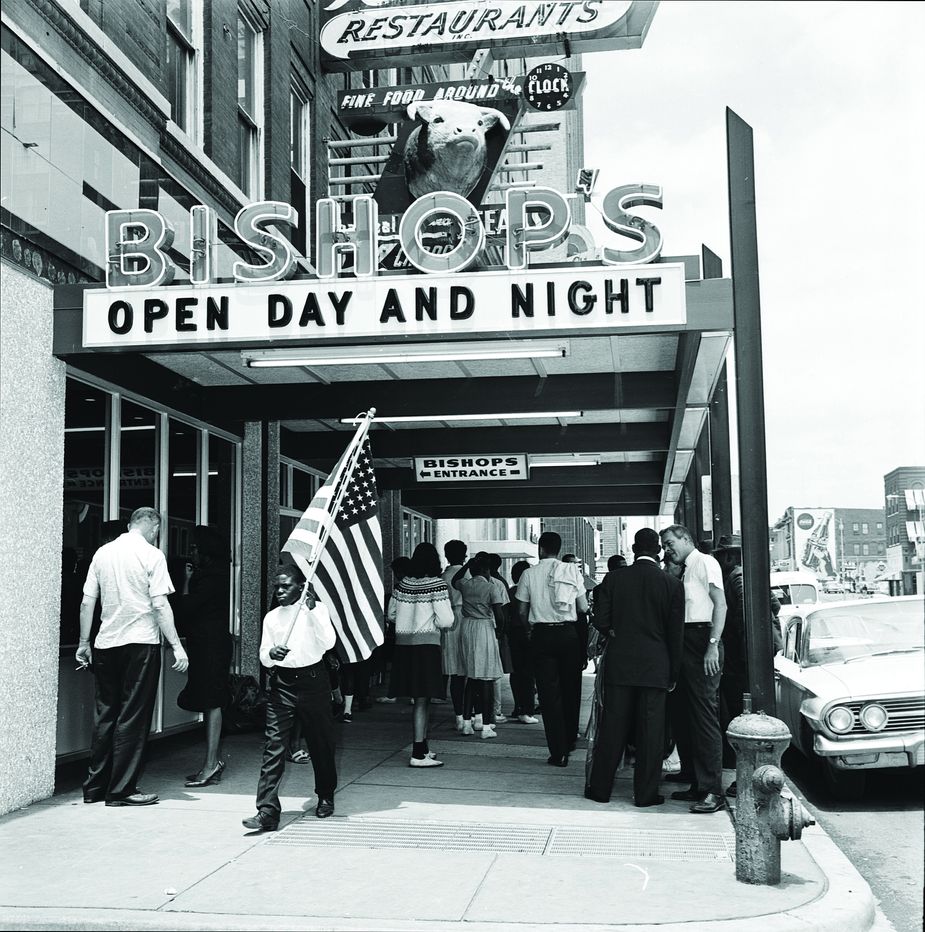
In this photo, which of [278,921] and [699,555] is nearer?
[278,921]

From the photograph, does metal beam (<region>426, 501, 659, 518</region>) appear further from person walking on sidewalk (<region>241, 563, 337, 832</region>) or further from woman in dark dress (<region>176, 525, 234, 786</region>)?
person walking on sidewalk (<region>241, 563, 337, 832</region>)

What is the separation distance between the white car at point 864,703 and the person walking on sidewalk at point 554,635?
1.92m

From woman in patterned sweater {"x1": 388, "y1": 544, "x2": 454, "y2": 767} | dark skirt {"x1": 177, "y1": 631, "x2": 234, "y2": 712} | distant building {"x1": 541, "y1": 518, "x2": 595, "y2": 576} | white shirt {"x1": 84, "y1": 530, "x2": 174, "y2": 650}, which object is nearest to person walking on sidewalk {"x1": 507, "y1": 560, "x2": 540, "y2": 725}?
woman in patterned sweater {"x1": 388, "y1": 544, "x2": 454, "y2": 767}

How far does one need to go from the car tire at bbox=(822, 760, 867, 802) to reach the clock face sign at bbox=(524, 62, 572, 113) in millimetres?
8041

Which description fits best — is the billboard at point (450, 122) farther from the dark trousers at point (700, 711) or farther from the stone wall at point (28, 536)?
the dark trousers at point (700, 711)

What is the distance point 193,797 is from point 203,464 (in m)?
4.12

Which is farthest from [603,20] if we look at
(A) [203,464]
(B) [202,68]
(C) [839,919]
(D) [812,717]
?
(C) [839,919]

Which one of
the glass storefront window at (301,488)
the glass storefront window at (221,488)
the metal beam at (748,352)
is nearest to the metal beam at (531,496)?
the glass storefront window at (301,488)

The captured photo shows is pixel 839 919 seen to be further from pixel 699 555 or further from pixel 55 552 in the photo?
pixel 55 552

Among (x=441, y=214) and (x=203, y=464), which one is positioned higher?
(x=441, y=214)

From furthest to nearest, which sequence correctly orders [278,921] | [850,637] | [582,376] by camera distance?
[582,376] < [850,637] < [278,921]

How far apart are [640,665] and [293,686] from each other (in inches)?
94.9

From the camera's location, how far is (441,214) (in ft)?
26.6

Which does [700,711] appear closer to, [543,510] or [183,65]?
[183,65]
